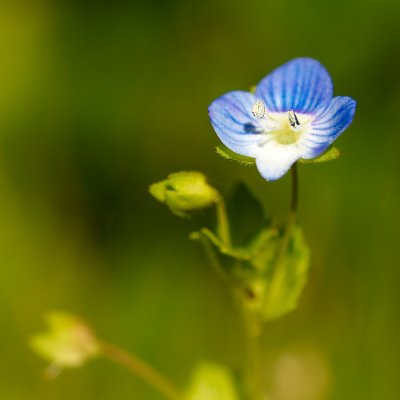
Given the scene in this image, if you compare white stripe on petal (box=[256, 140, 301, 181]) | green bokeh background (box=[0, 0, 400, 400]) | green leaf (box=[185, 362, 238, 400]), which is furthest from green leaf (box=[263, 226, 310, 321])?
green bokeh background (box=[0, 0, 400, 400])

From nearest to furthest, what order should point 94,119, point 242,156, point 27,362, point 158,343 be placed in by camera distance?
point 242,156 < point 158,343 < point 27,362 < point 94,119

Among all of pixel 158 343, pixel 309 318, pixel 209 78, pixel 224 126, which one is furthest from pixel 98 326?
pixel 224 126

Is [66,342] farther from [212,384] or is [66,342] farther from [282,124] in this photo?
[282,124]

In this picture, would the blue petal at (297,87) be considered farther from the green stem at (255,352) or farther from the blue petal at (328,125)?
the green stem at (255,352)

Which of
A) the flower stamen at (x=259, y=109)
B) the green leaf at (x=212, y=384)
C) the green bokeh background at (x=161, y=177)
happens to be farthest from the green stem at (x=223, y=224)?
the green bokeh background at (x=161, y=177)

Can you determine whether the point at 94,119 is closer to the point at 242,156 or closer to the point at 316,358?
the point at 316,358

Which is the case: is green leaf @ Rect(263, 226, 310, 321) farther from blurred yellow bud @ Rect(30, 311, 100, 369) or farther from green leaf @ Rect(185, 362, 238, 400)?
blurred yellow bud @ Rect(30, 311, 100, 369)
